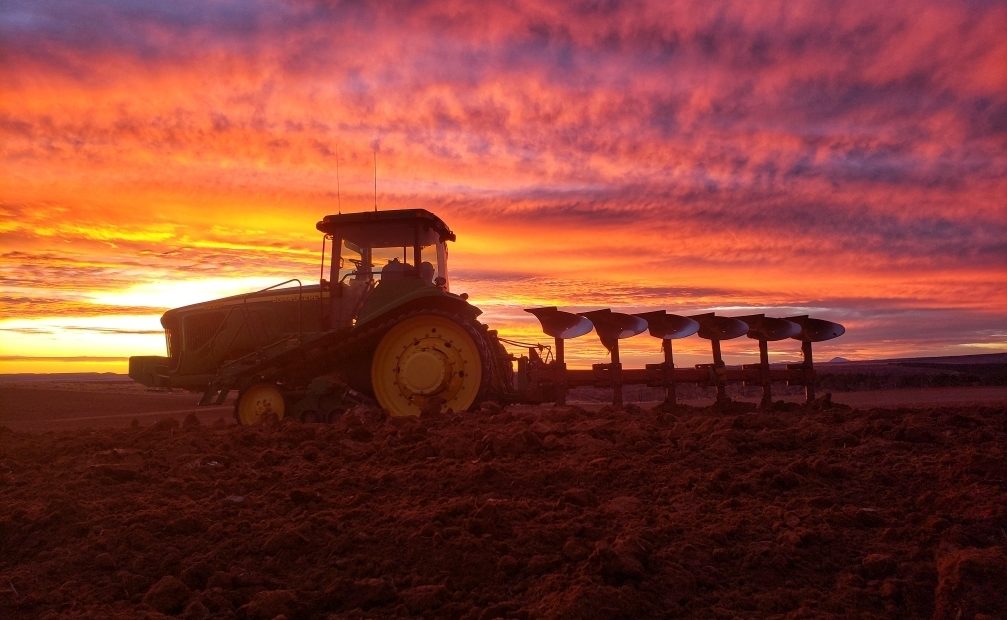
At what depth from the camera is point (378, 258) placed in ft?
33.9

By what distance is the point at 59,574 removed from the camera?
3701mm

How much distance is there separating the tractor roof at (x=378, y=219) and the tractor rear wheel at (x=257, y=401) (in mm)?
2331

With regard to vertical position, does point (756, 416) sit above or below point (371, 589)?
above

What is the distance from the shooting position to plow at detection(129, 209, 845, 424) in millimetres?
8992

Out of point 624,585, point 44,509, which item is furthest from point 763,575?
point 44,509

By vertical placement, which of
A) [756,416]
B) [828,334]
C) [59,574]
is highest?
[828,334]

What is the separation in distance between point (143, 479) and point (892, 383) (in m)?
23.3

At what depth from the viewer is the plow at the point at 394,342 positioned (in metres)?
8.99

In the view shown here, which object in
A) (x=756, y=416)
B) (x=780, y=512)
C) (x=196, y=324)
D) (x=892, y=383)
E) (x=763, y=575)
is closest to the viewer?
(x=763, y=575)

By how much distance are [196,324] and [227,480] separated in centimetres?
737

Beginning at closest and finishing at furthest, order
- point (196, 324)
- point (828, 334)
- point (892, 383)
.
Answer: point (196, 324), point (828, 334), point (892, 383)

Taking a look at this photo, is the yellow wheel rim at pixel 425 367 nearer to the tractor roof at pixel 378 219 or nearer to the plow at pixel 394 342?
the plow at pixel 394 342

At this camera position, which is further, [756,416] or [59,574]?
[756,416]

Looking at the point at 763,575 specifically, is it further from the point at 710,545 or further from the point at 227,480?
the point at 227,480
